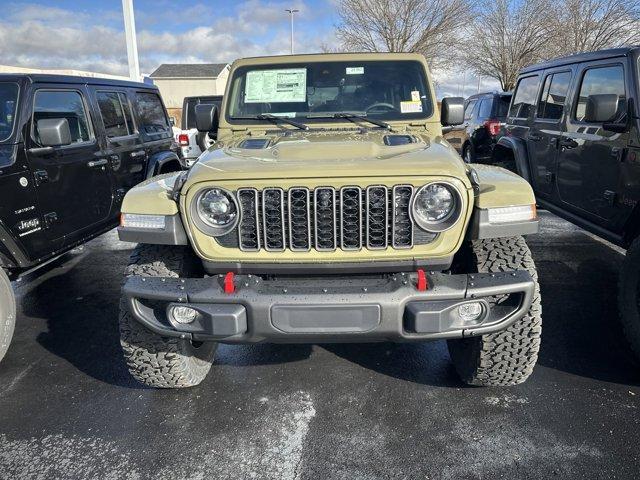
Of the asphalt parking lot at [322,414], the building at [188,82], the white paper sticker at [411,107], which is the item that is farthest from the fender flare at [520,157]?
the building at [188,82]

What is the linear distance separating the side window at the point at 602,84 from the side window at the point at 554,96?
300mm

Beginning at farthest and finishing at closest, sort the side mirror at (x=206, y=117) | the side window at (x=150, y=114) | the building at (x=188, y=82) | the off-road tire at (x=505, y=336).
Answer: the building at (x=188, y=82), the side window at (x=150, y=114), the side mirror at (x=206, y=117), the off-road tire at (x=505, y=336)

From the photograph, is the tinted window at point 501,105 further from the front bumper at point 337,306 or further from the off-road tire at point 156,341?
the off-road tire at point 156,341

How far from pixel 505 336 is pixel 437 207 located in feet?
2.78

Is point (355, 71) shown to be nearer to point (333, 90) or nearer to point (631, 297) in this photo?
point (333, 90)

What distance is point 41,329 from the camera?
12.9 ft

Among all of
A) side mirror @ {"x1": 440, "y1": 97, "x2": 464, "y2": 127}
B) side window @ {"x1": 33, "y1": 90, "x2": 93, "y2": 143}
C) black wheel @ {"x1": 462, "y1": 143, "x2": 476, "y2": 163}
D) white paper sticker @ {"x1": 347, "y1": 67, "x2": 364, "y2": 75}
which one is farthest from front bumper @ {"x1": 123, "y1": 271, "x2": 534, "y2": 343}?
black wheel @ {"x1": 462, "y1": 143, "x2": 476, "y2": 163}

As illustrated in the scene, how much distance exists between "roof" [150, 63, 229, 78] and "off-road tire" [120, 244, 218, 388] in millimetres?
48131

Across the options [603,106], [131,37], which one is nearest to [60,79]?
[603,106]

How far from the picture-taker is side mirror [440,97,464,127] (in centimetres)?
363

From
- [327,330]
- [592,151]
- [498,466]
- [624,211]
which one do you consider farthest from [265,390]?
[592,151]

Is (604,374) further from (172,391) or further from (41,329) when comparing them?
(41,329)

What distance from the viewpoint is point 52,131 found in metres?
3.68

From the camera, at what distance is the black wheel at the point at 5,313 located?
319 cm
